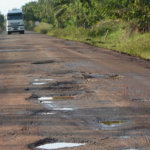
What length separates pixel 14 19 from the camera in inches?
1882

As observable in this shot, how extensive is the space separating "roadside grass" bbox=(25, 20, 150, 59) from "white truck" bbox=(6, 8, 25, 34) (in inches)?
177

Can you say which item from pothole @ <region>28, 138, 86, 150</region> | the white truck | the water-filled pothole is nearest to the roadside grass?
the white truck

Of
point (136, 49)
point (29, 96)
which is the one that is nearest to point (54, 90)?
point (29, 96)

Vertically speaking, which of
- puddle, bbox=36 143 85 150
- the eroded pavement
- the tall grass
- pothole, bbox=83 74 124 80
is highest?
puddle, bbox=36 143 85 150

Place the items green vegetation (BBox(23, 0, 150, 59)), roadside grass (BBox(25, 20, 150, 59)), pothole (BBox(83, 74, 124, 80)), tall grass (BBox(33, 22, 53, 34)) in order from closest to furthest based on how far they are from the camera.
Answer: pothole (BBox(83, 74, 124, 80)) → roadside grass (BBox(25, 20, 150, 59)) → green vegetation (BBox(23, 0, 150, 59)) → tall grass (BBox(33, 22, 53, 34))

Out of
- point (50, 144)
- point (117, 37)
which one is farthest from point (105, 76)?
point (117, 37)

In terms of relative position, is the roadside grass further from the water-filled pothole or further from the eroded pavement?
the water-filled pothole

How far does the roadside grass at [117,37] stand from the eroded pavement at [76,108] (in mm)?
7811

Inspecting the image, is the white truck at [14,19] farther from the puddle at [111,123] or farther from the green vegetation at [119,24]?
the puddle at [111,123]

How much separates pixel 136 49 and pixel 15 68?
8.65 meters

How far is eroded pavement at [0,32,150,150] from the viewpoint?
563 centimetres

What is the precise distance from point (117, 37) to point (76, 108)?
2713cm

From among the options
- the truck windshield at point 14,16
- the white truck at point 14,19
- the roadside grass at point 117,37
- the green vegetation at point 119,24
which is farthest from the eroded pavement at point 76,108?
the truck windshield at point 14,16

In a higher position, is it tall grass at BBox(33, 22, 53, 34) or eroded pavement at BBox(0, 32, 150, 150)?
eroded pavement at BBox(0, 32, 150, 150)
